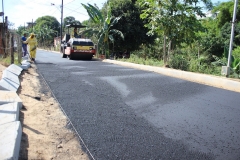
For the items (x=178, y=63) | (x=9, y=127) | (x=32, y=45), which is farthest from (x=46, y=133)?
(x=32, y=45)

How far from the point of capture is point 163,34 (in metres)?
11.9

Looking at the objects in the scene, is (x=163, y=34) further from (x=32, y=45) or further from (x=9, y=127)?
(x=9, y=127)

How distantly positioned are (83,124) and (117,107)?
1.19m

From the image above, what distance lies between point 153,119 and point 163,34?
8040 millimetres

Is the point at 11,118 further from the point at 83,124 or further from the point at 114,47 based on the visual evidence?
the point at 114,47

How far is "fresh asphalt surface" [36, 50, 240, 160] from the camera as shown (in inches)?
130

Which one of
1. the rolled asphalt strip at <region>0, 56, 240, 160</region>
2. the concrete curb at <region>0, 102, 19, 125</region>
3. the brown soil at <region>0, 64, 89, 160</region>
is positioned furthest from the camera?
the concrete curb at <region>0, 102, 19, 125</region>

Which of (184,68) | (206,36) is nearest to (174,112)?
(184,68)

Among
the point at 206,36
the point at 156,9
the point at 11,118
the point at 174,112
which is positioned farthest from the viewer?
the point at 206,36

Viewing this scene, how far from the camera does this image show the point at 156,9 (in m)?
11.3

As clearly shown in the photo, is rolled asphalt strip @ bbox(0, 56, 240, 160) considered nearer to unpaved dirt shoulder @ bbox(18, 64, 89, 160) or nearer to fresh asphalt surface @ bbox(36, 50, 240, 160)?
unpaved dirt shoulder @ bbox(18, 64, 89, 160)

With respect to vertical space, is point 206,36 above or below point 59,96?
above

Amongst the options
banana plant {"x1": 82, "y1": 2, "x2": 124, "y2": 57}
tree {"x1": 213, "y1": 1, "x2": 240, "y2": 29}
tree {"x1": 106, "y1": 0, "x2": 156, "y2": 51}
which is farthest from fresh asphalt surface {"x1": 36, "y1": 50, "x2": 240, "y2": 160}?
tree {"x1": 213, "y1": 1, "x2": 240, "y2": 29}

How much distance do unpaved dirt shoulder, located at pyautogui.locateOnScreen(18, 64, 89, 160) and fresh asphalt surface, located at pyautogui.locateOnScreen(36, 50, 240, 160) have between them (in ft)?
0.59
